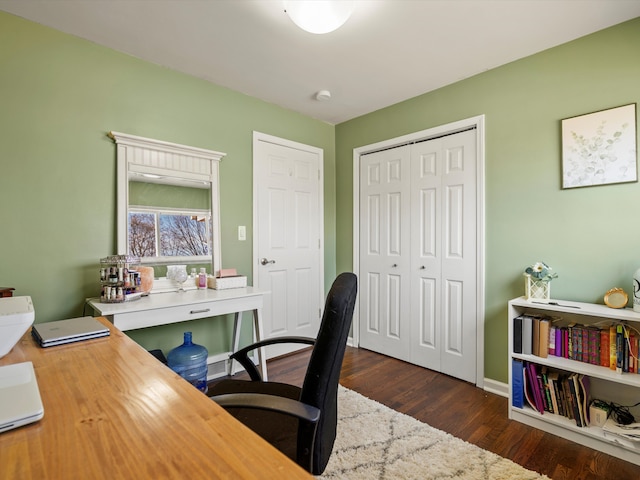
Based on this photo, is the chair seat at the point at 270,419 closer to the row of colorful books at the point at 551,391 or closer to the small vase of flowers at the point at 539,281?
the row of colorful books at the point at 551,391

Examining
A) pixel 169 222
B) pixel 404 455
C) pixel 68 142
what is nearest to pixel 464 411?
pixel 404 455

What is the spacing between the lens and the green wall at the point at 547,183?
1.95 m

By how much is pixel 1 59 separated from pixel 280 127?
1969 millimetres

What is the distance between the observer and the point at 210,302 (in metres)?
2.17

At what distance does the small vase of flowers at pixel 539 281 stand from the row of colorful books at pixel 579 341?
149 millimetres

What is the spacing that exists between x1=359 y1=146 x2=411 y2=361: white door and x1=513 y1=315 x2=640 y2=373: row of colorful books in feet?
3.50

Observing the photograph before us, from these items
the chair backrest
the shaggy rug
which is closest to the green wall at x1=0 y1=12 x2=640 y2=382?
the shaggy rug

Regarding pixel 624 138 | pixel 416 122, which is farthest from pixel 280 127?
pixel 624 138

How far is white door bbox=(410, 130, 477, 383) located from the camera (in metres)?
2.60

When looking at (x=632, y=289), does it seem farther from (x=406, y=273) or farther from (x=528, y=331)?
(x=406, y=273)

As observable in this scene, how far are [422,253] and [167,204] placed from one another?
219cm

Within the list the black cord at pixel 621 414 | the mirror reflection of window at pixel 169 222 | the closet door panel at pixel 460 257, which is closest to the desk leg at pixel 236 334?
the mirror reflection of window at pixel 169 222

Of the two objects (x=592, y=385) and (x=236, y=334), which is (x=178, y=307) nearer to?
(x=236, y=334)

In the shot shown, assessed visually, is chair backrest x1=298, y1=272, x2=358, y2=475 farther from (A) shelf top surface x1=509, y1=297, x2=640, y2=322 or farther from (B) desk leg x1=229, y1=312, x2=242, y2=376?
(B) desk leg x1=229, y1=312, x2=242, y2=376
